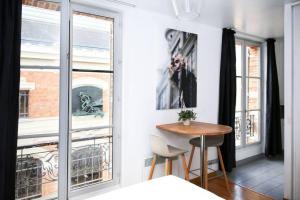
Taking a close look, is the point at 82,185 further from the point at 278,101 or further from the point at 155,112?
the point at 278,101

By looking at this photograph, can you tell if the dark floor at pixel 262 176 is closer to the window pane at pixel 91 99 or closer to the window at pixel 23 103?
the window pane at pixel 91 99

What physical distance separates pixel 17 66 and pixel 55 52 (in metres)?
0.45

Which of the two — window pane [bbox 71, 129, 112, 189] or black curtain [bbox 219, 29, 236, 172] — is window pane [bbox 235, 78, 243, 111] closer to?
black curtain [bbox 219, 29, 236, 172]

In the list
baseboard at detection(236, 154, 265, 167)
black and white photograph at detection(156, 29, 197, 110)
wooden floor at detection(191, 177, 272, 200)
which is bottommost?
wooden floor at detection(191, 177, 272, 200)

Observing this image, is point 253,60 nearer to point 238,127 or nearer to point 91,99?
point 238,127

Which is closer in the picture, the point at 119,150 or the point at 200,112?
the point at 119,150

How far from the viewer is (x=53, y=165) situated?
2389 millimetres

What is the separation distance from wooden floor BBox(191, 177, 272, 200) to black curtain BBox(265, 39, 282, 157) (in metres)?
1.93

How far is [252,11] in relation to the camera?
9.61ft

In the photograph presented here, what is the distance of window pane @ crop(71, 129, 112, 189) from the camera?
2.51 meters

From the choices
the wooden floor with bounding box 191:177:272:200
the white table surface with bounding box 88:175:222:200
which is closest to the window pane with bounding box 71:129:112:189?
the white table surface with bounding box 88:175:222:200

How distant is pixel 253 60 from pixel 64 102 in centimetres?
405

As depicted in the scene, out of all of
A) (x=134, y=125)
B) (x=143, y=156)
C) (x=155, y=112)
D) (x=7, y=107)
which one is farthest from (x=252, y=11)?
(x=7, y=107)

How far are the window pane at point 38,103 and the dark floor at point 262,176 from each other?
8.92 ft
